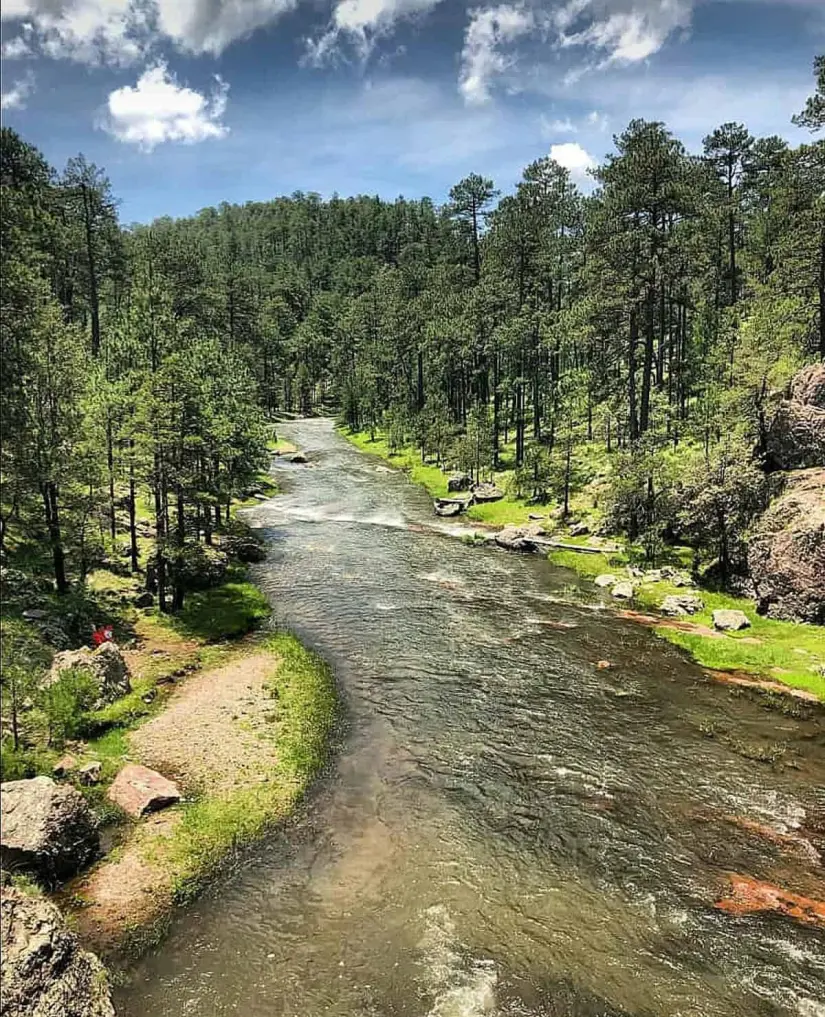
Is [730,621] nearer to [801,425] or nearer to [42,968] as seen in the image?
[801,425]

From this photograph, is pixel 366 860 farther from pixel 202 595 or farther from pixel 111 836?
pixel 202 595

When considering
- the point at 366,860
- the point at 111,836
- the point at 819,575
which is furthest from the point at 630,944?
the point at 819,575

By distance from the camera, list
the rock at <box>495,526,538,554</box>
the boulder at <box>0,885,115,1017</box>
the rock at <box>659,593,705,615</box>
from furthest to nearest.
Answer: the rock at <box>495,526,538,554</box>, the rock at <box>659,593,705,615</box>, the boulder at <box>0,885,115,1017</box>

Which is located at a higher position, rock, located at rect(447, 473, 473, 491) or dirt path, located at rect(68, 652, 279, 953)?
rock, located at rect(447, 473, 473, 491)

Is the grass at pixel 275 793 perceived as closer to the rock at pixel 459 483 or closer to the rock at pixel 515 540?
the rock at pixel 515 540

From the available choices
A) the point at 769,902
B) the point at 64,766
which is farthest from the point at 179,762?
the point at 769,902

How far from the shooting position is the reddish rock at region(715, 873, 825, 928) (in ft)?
49.3

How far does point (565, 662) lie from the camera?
1107 inches

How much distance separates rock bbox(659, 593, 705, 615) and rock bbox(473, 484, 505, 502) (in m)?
25.7

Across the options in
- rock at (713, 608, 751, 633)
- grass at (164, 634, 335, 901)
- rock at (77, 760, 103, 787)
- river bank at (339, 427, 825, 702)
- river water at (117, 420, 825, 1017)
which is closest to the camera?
river water at (117, 420, 825, 1017)

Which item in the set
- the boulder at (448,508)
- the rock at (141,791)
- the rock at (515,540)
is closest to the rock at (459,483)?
the boulder at (448,508)

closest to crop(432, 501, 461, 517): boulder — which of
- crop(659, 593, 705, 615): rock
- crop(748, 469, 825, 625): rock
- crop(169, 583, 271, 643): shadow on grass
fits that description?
crop(169, 583, 271, 643): shadow on grass

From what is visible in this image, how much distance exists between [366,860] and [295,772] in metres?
4.42

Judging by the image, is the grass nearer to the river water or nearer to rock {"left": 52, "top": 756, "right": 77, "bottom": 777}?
the river water
